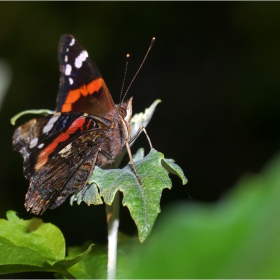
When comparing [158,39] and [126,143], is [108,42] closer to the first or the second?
[158,39]

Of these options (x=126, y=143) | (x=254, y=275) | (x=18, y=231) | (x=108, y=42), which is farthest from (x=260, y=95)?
(x=254, y=275)

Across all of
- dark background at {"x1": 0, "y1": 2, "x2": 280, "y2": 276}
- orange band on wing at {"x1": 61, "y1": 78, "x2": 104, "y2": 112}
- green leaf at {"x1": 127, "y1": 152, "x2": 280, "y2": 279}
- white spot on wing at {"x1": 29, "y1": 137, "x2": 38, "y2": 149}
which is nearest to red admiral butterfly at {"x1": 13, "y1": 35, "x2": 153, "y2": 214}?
white spot on wing at {"x1": 29, "y1": 137, "x2": 38, "y2": 149}

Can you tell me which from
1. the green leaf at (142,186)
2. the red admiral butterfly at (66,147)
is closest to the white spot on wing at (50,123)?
the red admiral butterfly at (66,147)

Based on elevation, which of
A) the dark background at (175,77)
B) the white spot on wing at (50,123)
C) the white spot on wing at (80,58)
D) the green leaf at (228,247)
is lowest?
the dark background at (175,77)

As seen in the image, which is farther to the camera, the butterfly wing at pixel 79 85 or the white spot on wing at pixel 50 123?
the butterfly wing at pixel 79 85

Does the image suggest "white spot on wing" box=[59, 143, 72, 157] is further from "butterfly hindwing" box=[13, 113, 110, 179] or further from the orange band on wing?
the orange band on wing

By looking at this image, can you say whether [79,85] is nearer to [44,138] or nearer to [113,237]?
[44,138]

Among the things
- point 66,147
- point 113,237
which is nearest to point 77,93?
point 66,147

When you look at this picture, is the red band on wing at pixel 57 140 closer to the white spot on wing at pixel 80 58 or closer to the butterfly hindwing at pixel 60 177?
the butterfly hindwing at pixel 60 177
